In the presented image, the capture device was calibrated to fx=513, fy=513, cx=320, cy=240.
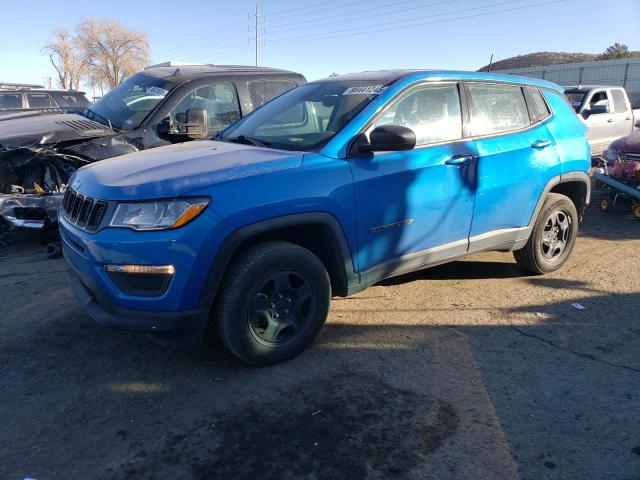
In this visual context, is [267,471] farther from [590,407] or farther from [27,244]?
[27,244]

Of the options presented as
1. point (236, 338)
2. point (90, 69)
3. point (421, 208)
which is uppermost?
point (90, 69)

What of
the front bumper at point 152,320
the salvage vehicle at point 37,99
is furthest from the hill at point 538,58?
the front bumper at point 152,320

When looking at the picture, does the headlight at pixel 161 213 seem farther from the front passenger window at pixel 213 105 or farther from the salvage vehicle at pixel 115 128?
the front passenger window at pixel 213 105

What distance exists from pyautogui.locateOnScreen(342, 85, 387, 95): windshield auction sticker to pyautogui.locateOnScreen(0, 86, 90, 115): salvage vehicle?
9.51 meters

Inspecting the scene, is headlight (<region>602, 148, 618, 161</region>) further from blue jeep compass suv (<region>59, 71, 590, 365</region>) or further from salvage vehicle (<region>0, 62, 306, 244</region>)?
salvage vehicle (<region>0, 62, 306, 244</region>)

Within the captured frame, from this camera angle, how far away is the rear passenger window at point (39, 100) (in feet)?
38.5

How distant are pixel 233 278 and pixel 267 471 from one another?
1.08m

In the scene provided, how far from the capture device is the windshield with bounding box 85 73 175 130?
6.02m

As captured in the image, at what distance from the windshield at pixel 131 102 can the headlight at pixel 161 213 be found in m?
3.46

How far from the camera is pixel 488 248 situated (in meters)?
4.36

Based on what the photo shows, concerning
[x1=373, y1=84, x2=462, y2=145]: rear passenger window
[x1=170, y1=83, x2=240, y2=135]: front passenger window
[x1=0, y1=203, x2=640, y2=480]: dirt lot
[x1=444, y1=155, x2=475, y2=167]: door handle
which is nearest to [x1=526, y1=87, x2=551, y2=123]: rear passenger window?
[x1=373, y1=84, x2=462, y2=145]: rear passenger window

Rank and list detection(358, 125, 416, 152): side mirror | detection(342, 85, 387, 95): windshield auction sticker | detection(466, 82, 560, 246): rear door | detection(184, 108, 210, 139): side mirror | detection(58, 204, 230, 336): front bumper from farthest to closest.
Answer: detection(184, 108, 210, 139): side mirror, detection(466, 82, 560, 246): rear door, detection(342, 85, 387, 95): windshield auction sticker, detection(358, 125, 416, 152): side mirror, detection(58, 204, 230, 336): front bumper

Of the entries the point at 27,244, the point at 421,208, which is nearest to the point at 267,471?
the point at 421,208

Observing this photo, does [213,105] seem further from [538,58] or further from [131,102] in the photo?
[538,58]
